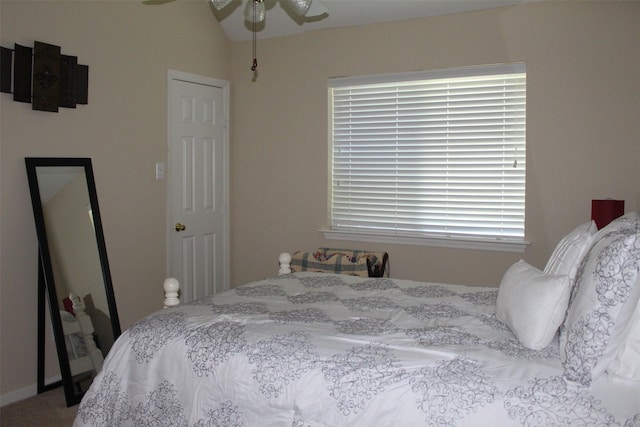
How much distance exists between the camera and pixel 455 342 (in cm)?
212

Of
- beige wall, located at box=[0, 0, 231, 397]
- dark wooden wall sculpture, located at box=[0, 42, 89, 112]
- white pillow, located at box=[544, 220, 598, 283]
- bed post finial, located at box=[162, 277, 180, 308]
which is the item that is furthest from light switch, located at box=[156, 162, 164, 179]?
white pillow, located at box=[544, 220, 598, 283]

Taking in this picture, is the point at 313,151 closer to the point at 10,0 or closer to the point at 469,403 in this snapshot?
the point at 10,0

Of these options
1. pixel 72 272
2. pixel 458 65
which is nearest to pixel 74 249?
pixel 72 272

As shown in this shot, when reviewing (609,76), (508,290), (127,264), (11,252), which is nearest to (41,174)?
(11,252)

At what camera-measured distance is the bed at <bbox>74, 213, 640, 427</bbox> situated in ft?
5.84

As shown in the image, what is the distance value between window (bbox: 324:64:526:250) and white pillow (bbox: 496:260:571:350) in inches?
78.6

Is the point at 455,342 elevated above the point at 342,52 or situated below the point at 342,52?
below

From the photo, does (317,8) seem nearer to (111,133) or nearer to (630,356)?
(111,133)

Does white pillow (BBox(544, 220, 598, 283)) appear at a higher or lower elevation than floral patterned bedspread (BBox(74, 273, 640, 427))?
higher

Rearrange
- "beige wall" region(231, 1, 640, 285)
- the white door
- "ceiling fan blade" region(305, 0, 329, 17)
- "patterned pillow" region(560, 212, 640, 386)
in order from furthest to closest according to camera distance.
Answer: the white door < "ceiling fan blade" region(305, 0, 329, 17) < "beige wall" region(231, 1, 640, 285) < "patterned pillow" region(560, 212, 640, 386)

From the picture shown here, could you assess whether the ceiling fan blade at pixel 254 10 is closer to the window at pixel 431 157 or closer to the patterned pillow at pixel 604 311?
the window at pixel 431 157

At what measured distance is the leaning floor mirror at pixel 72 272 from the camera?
3.40 meters

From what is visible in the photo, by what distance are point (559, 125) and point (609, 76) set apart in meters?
0.42

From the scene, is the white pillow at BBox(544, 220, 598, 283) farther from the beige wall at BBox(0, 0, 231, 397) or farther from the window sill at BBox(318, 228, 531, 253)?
the beige wall at BBox(0, 0, 231, 397)
